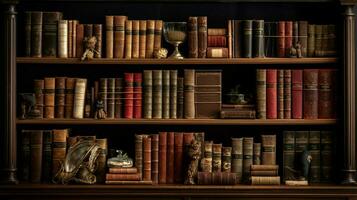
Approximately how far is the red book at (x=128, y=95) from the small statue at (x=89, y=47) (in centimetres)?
23

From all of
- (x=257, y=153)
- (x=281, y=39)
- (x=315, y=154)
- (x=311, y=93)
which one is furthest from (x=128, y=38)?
(x=315, y=154)

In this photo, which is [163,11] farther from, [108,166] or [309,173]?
[309,173]

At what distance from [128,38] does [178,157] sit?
754 mm

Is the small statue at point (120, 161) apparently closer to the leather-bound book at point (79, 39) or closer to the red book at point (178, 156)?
the red book at point (178, 156)

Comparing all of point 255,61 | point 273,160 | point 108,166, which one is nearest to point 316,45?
point 255,61

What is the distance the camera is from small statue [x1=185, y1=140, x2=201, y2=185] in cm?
432

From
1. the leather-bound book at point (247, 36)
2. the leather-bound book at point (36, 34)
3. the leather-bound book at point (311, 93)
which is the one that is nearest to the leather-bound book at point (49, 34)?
the leather-bound book at point (36, 34)

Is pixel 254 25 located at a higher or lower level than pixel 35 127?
higher

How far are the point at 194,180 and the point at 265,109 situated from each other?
586 millimetres

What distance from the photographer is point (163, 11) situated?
4.62 metres

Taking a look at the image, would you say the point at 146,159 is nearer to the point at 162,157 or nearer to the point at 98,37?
the point at 162,157

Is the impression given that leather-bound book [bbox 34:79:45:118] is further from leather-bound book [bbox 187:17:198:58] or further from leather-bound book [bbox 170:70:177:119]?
leather-bound book [bbox 187:17:198:58]

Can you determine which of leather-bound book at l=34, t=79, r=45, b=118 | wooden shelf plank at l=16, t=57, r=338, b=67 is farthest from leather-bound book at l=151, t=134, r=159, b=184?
leather-bound book at l=34, t=79, r=45, b=118

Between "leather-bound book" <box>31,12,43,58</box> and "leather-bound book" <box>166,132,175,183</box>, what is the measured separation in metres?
0.90
